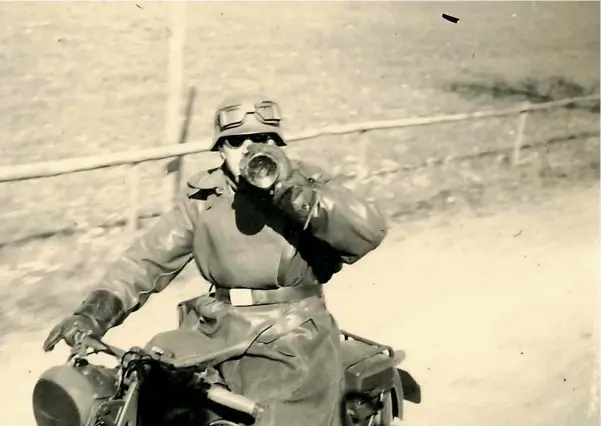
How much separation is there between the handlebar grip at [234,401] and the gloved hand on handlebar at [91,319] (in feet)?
1.46

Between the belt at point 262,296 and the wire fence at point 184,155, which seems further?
the wire fence at point 184,155

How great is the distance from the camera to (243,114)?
3.15 meters

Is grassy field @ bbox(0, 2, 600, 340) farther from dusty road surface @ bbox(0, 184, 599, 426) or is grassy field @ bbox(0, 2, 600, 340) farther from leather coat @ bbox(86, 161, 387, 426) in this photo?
leather coat @ bbox(86, 161, 387, 426)

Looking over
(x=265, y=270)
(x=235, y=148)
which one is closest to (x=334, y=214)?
(x=265, y=270)

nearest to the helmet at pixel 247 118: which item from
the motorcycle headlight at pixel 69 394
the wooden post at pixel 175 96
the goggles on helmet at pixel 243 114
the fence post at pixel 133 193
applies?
the goggles on helmet at pixel 243 114

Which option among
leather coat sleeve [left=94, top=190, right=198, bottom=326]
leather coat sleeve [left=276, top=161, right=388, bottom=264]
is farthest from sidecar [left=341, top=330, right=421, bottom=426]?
leather coat sleeve [left=94, top=190, right=198, bottom=326]

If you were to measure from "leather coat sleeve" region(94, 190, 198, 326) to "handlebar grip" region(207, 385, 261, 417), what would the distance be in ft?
1.87

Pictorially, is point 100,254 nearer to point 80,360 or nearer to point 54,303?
point 54,303

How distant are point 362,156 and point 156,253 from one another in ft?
18.8

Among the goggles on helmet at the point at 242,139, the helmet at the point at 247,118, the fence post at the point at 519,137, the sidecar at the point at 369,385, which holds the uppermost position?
the helmet at the point at 247,118

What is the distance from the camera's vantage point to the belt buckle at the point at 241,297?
10.7 feet

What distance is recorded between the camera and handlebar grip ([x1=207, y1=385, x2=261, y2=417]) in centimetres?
287

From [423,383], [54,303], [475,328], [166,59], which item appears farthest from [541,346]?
[166,59]

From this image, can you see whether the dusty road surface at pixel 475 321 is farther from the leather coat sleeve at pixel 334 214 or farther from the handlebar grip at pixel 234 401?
the handlebar grip at pixel 234 401
